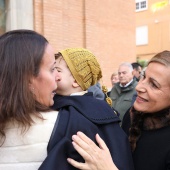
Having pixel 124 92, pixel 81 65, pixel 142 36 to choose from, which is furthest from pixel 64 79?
pixel 142 36

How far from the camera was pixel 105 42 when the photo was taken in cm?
866

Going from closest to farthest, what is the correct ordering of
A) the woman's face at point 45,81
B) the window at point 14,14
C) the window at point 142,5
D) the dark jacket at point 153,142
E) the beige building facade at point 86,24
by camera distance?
1. the woman's face at point 45,81
2. the dark jacket at point 153,142
3. the window at point 14,14
4. the beige building facade at point 86,24
5. the window at point 142,5

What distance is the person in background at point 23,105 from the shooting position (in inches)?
49.1

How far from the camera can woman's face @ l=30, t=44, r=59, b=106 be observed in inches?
51.8

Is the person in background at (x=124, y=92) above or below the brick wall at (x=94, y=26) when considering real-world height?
below

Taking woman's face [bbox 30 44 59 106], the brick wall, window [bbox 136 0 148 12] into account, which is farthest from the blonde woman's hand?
window [bbox 136 0 148 12]

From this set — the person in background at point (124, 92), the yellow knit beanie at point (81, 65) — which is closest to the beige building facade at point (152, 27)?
the person in background at point (124, 92)

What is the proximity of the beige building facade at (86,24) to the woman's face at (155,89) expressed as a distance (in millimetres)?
4945

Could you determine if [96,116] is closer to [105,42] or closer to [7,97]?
[7,97]

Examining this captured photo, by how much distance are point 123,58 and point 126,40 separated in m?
0.66

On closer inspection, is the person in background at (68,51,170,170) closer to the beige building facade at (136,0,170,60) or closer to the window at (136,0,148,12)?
the beige building facade at (136,0,170,60)

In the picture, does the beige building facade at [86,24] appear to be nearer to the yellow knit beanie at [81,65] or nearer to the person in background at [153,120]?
the yellow knit beanie at [81,65]

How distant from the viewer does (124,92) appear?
500cm

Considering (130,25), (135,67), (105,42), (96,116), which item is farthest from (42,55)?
→ (130,25)
